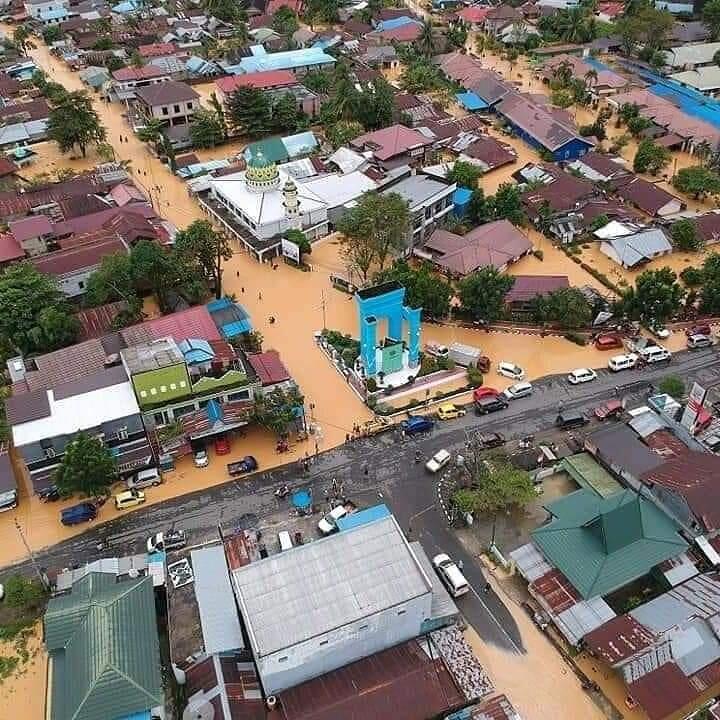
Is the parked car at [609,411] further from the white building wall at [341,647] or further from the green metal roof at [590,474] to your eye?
the white building wall at [341,647]

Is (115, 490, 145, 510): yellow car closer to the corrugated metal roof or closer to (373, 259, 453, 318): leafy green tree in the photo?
the corrugated metal roof

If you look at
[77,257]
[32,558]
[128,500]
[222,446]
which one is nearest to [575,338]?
[222,446]

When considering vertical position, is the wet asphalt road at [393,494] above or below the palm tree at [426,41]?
below

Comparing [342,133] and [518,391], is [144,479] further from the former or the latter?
[342,133]

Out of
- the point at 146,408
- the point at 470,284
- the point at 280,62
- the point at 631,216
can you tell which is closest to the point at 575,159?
the point at 631,216

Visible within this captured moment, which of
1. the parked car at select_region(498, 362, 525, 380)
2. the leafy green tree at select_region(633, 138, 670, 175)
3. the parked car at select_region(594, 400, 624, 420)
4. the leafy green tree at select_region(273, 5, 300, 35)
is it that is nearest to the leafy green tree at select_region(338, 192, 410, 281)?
the parked car at select_region(498, 362, 525, 380)

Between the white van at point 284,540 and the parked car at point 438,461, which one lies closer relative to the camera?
the white van at point 284,540

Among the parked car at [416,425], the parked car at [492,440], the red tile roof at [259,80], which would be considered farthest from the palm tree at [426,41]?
the parked car at [492,440]
